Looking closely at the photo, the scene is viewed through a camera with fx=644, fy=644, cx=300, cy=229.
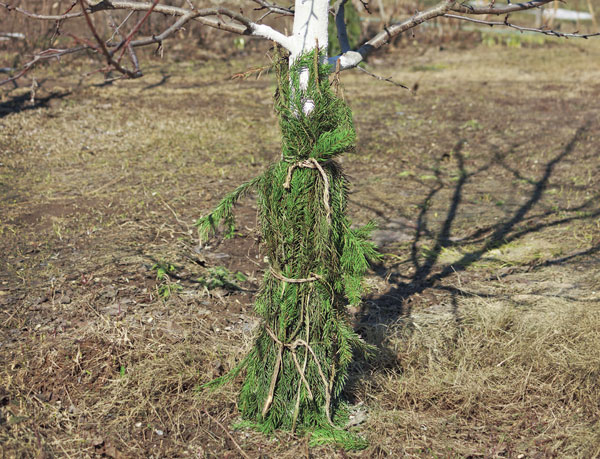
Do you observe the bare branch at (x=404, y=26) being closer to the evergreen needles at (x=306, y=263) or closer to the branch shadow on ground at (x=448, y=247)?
the evergreen needles at (x=306, y=263)

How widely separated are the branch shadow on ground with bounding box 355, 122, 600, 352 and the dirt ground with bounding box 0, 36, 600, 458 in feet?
0.08

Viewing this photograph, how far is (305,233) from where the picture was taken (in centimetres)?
287

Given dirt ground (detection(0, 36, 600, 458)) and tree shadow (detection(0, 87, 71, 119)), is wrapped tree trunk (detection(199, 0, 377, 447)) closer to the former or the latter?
dirt ground (detection(0, 36, 600, 458))

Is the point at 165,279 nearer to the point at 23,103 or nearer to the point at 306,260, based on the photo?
the point at 306,260

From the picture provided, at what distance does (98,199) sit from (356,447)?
3943 mm

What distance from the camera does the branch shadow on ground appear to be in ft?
14.1

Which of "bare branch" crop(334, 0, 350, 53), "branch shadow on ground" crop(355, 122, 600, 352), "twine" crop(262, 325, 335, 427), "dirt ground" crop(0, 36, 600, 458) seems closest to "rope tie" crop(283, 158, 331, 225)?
"twine" crop(262, 325, 335, 427)

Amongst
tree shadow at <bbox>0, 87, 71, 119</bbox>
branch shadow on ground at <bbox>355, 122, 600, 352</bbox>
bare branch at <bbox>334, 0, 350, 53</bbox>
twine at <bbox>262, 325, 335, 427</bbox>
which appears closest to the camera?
twine at <bbox>262, 325, 335, 427</bbox>

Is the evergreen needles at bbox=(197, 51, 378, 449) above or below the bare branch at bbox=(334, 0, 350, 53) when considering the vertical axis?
below

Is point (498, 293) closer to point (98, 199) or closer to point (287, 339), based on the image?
point (287, 339)

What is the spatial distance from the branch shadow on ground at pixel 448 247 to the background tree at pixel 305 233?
0.88 meters

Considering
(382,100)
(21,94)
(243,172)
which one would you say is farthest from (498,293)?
(21,94)

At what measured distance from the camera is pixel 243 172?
22.5 ft

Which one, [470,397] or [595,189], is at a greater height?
[470,397]
